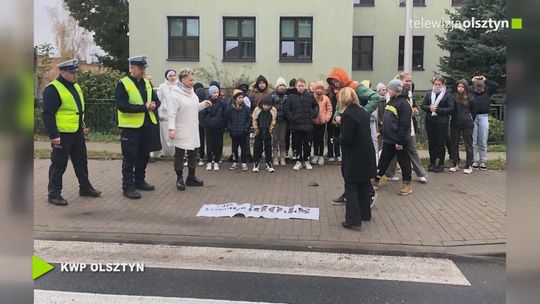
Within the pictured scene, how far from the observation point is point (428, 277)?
4797mm

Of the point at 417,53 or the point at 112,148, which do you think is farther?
the point at 417,53

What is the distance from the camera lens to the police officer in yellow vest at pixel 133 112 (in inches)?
301

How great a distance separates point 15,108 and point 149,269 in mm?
3978

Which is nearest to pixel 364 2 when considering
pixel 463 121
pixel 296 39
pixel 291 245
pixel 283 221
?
pixel 296 39

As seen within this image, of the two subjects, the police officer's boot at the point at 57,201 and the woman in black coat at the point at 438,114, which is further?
the woman in black coat at the point at 438,114

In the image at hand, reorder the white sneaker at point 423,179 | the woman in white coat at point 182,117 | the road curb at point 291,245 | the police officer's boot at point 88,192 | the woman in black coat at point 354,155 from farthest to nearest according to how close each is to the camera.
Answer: the white sneaker at point 423,179 < the woman in white coat at point 182,117 < the police officer's boot at point 88,192 < the woman in black coat at point 354,155 < the road curb at point 291,245

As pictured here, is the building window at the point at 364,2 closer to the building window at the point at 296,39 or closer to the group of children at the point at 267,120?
the building window at the point at 296,39

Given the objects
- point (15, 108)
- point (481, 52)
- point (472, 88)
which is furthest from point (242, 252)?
point (481, 52)

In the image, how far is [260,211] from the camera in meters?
7.11

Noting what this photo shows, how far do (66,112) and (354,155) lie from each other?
4.10 m

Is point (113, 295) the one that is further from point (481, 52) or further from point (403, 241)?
point (481, 52)

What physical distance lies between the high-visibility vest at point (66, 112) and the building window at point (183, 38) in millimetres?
16104

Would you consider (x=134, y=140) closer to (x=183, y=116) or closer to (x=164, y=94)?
(x=183, y=116)

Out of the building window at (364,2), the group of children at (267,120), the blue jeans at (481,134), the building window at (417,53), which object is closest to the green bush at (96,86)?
the group of children at (267,120)
